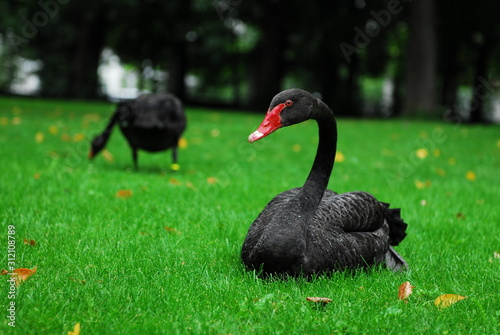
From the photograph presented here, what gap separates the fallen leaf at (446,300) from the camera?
283cm

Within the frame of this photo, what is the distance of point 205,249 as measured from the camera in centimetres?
371

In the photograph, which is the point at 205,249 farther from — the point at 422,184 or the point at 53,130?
the point at 53,130

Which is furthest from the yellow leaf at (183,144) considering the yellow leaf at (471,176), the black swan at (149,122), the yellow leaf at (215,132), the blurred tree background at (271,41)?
the blurred tree background at (271,41)

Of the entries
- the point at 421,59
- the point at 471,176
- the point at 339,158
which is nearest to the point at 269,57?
the point at 421,59

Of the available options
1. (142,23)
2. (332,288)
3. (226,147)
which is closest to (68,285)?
(332,288)

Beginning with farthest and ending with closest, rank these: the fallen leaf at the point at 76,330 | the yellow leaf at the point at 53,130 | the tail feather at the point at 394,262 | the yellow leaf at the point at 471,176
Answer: the yellow leaf at the point at 53,130 < the yellow leaf at the point at 471,176 < the tail feather at the point at 394,262 < the fallen leaf at the point at 76,330

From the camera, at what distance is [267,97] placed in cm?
2417

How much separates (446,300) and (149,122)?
15.3ft

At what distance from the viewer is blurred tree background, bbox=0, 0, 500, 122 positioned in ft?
64.2

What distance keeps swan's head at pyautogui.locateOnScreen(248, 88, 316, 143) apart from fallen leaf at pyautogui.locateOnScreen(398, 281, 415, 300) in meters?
1.09

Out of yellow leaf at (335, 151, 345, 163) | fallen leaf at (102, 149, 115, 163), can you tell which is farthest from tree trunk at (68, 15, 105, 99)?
yellow leaf at (335, 151, 345, 163)

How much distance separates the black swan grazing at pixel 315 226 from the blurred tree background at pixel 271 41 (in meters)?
15.6

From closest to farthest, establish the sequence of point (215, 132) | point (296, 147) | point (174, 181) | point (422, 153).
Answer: point (174, 181) → point (422, 153) → point (296, 147) → point (215, 132)

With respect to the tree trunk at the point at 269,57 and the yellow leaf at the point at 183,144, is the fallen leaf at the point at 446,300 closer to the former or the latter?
the yellow leaf at the point at 183,144
